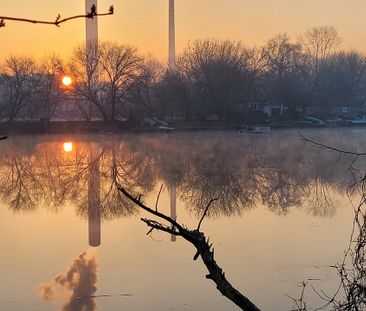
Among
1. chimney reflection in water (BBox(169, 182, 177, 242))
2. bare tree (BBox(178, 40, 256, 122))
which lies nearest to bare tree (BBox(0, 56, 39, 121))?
bare tree (BBox(178, 40, 256, 122))

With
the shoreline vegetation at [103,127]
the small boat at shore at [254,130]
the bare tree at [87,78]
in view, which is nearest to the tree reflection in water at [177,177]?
the shoreline vegetation at [103,127]

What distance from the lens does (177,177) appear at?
16234 millimetres

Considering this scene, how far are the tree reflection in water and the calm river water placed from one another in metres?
0.05

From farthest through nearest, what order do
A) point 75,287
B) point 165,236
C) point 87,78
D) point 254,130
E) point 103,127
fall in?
point 87,78 → point 103,127 → point 254,130 → point 165,236 → point 75,287

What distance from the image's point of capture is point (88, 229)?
977 cm

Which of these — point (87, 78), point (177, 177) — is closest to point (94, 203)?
point (177, 177)

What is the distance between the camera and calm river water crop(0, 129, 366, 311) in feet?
20.9

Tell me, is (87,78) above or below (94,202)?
above

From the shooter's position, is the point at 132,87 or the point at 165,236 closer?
the point at 165,236

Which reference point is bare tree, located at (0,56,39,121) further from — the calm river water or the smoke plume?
the smoke plume

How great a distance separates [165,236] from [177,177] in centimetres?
712

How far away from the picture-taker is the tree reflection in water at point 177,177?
39.9 ft

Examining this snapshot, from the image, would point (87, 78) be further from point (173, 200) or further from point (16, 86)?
point (173, 200)

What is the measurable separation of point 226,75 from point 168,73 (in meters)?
5.77
